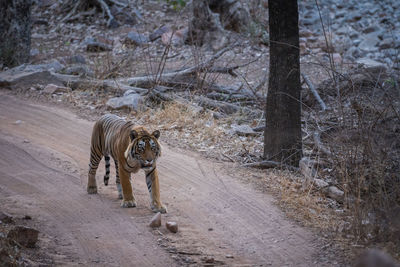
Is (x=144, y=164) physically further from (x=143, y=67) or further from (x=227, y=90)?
(x=143, y=67)

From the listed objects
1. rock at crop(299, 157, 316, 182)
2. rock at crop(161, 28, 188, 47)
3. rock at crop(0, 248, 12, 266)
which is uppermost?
rock at crop(161, 28, 188, 47)

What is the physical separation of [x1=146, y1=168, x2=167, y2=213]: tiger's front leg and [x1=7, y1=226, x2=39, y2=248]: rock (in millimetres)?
1475

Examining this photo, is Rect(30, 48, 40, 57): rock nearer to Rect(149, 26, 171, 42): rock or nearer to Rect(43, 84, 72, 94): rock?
Rect(149, 26, 171, 42): rock

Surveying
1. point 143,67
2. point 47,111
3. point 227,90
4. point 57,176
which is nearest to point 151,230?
point 57,176

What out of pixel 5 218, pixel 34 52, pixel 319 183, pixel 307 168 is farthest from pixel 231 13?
pixel 5 218

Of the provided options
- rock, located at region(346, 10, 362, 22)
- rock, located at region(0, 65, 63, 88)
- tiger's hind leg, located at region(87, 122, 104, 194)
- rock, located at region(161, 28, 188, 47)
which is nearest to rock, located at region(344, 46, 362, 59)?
rock, located at region(346, 10, 362, 22)

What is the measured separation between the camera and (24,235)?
15.4 feet

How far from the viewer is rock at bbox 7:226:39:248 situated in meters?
4.64

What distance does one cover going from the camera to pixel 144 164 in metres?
5.51

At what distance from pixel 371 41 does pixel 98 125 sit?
14329 millimetres

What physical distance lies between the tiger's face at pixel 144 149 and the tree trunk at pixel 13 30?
946 cm

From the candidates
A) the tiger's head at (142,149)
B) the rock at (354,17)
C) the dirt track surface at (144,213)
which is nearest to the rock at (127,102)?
the dirt track surface at (144,213)

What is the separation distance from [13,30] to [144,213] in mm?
9878

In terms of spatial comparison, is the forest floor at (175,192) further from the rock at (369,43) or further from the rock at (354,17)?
the rock at (354,17)
